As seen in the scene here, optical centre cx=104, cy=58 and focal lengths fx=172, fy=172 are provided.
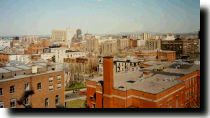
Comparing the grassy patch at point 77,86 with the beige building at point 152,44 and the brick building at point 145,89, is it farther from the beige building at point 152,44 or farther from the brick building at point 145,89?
the beige building at point 152,44

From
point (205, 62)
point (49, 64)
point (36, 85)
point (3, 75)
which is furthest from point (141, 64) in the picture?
point (3, 75)

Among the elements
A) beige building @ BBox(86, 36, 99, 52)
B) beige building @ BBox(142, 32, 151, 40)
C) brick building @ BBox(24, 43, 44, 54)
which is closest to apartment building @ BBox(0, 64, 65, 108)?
brick building @ BBox(24, 43, 44, 54)

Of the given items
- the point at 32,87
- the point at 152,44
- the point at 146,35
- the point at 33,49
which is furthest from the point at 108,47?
the point at 32,87

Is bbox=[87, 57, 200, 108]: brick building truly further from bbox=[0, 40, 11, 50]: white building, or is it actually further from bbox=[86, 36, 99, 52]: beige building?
bbox=[0, 40, 11, 50]: white building

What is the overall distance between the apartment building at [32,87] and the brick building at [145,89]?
991mm

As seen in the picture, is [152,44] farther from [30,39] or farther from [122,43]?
[30,39]

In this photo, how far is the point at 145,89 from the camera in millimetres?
4480

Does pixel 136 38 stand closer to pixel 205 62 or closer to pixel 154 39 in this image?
pixel 154 39

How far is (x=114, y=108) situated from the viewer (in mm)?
4461

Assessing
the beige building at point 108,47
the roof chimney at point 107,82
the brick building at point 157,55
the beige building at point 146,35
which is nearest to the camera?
the roof chimney at point 107,82

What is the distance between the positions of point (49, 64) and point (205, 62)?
4.34 metres

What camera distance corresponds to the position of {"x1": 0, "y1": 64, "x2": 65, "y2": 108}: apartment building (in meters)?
4.11

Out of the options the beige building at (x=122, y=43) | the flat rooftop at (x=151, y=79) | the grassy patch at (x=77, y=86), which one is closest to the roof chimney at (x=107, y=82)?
the flat rooftop at (x=151, y=79)

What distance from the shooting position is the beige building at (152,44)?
5.96m
